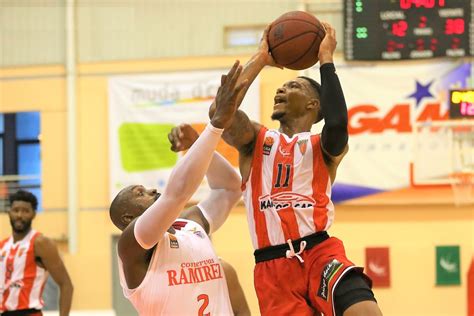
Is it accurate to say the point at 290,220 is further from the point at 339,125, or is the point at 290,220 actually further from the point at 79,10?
the point at 79,10

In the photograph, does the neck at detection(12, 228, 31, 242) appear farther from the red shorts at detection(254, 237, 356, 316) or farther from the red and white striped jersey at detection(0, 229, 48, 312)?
the red shorts at detection(254, 237, 356, 316)

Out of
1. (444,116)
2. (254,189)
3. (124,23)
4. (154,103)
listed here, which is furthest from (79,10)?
(254,189)

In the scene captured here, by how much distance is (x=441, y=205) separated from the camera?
37.0 feet

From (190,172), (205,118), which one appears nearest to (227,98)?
(190,172)

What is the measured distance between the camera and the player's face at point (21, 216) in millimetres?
6734

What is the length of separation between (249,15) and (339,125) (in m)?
8.15

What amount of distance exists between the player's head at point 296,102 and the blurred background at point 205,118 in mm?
6635

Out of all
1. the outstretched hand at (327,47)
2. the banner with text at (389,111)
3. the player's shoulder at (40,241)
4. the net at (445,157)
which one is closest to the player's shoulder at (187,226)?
the outstretched hand at (327,47)

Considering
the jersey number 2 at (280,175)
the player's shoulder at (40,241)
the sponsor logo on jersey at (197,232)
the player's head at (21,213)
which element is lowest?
the player's shoulder at (40,241)

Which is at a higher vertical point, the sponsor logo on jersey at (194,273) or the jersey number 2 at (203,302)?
the sponsor logo on jersey at (194,273)

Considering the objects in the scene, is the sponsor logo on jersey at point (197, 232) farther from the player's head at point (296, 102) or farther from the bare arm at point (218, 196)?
the player's head at point (296, 102)

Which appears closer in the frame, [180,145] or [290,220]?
[180,145]

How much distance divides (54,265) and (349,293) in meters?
3.63

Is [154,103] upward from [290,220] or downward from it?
upward
